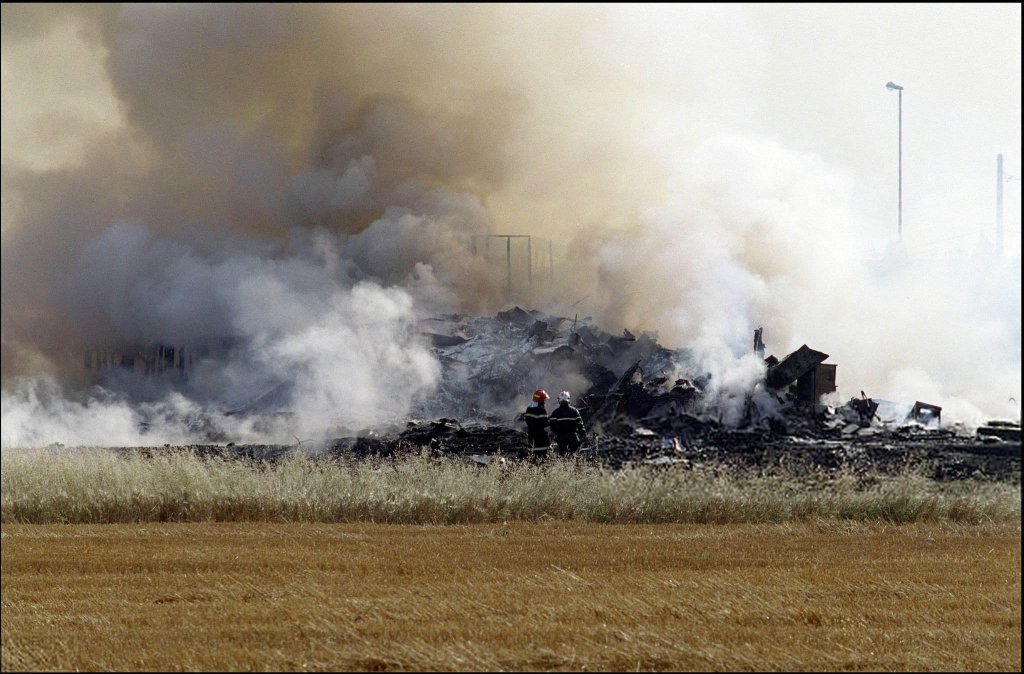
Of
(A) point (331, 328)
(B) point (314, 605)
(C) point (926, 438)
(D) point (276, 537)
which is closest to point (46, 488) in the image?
(D) point (276, 537)

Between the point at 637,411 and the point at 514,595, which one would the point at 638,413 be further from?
the point at 514,595

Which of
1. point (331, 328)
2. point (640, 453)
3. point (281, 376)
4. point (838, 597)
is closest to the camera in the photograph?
point (838, 597)

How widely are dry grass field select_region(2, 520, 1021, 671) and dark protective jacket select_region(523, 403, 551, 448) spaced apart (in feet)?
14.0

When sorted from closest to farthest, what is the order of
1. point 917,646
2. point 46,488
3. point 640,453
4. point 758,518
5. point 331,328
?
point 917,646, point 46,488, point 758,518, point 640,453, point 331,328

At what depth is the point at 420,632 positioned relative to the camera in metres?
7.18

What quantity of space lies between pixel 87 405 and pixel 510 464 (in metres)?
5.46

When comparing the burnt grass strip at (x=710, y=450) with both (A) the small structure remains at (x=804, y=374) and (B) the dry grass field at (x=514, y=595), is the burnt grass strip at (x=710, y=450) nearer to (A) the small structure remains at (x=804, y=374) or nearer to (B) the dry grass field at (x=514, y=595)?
(A) the small structure remains at (x=804, y=374)

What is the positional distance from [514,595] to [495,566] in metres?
1.36

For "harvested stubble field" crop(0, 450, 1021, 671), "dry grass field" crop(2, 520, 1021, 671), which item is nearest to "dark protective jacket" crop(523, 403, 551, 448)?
"harvested stubble field" crop(0, 450, 1021, 671)

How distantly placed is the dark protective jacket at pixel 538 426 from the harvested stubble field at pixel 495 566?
166 cm

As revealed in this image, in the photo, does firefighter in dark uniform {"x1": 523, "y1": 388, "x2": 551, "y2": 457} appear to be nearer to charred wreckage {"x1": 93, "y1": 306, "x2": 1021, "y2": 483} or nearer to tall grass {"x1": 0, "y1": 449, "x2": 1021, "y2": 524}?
charred wreckage {"x1": 93, "y1": 306, "x2": 1021, "y2": 483}

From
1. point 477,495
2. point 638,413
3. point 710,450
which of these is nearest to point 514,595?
point 477,495

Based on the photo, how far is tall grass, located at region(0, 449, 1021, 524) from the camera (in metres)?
11.2

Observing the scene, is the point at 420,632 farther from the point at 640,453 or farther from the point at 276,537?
the point at 640,453
